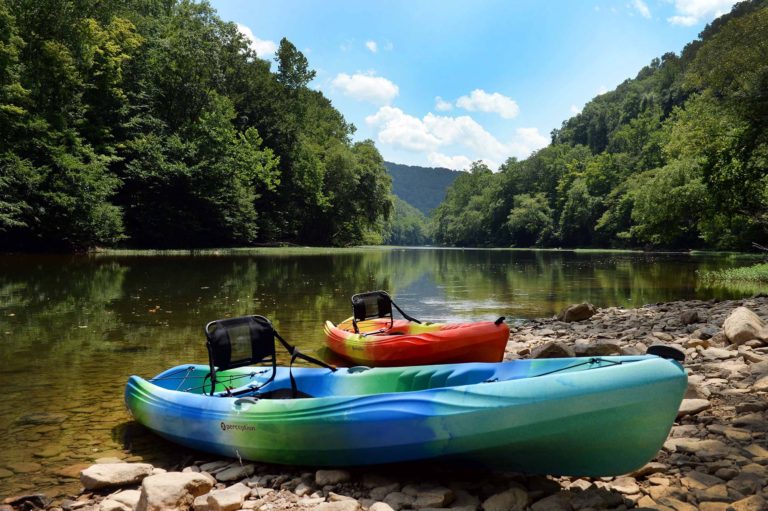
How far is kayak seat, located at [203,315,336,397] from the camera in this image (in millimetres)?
5785

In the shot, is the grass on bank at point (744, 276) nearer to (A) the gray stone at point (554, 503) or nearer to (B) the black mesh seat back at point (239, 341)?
(A) the gray stone at point (554, 503)

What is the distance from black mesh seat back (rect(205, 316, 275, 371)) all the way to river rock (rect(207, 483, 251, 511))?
5.91ft

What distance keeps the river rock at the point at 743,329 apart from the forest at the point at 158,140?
1177 inches

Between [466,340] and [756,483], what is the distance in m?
4.46

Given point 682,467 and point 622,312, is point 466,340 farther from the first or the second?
point 622,312

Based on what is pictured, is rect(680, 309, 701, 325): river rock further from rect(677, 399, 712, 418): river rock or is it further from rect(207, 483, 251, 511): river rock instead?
rect(207, 483, 251, 511): river rock

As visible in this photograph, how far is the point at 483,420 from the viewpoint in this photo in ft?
13.0

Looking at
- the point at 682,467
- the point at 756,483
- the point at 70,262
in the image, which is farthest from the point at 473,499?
the point at 70,262

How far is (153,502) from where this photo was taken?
385cm

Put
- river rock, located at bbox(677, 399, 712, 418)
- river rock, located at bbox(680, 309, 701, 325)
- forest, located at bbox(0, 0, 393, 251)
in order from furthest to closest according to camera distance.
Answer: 1. forest, located at bbox(0, 0, 393, 251)
2. river rock, located at bbox(680, 309, 701, 325)
3. river rock, located at bbox(677, 399, 712, 418)

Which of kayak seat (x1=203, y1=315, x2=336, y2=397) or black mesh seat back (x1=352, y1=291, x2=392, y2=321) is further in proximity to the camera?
black mesh seat back (x1=352, y1=291, x2=392, y2=321)

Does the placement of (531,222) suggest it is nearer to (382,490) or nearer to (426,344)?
(426,344)

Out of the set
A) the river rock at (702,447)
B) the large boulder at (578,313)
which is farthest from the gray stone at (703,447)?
the large boulder at (578,313)

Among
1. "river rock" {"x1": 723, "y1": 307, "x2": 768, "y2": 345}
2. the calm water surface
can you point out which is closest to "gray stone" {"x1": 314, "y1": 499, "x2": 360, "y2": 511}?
the calm water surface
